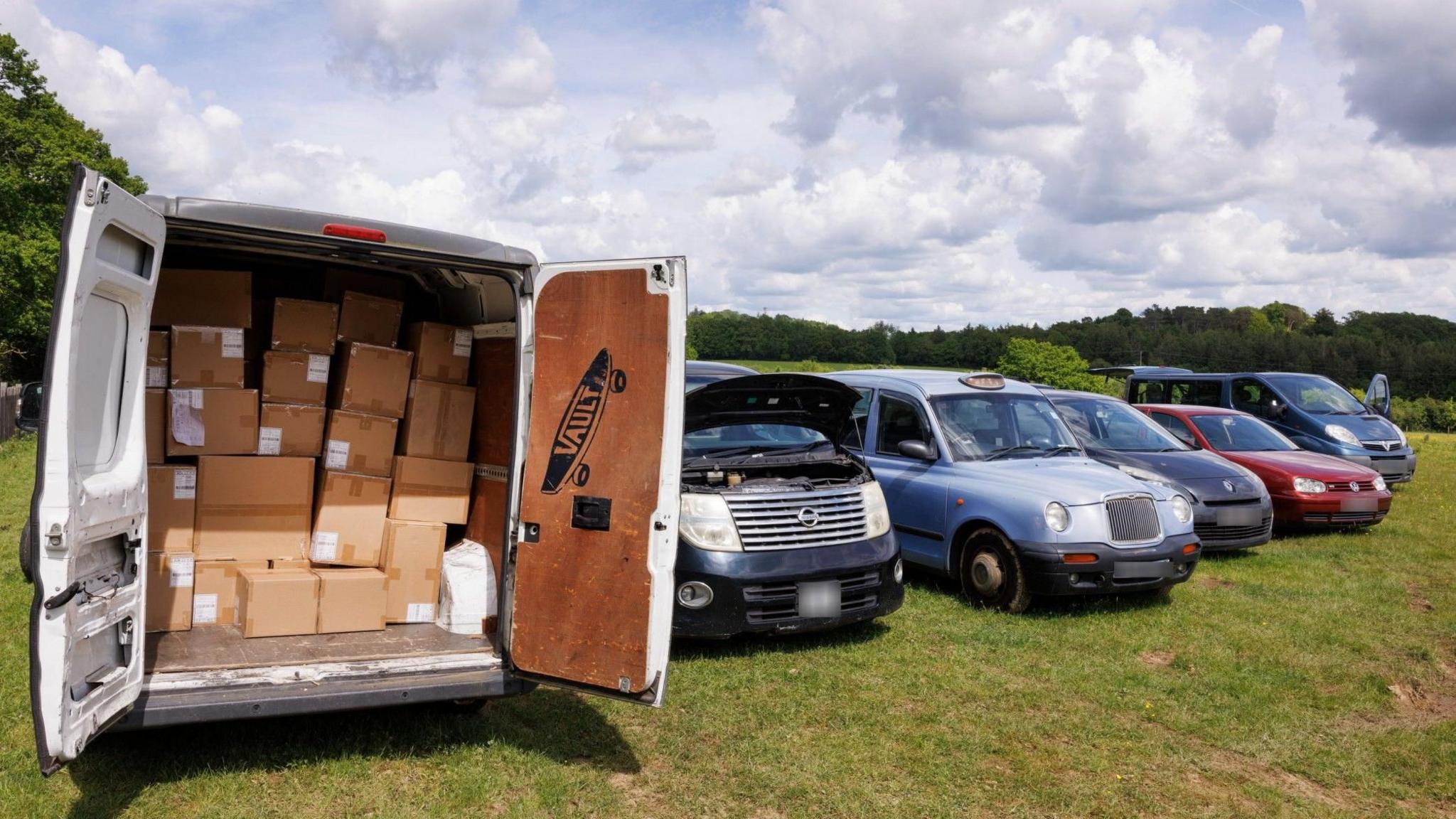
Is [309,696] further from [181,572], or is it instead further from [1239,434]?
[1239,434]

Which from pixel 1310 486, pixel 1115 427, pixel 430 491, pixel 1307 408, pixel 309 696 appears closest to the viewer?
pixel 309 696

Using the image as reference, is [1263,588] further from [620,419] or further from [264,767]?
[264,767]

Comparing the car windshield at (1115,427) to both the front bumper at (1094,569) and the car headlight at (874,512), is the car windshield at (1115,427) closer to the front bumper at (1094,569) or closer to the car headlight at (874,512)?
the front bumper at (1094,569)

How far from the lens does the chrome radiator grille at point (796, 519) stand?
6367 millimetres

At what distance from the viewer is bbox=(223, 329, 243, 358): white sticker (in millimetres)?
5375

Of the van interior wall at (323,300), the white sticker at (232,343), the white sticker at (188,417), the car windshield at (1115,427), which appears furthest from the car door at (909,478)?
the white sticker at (188,417)

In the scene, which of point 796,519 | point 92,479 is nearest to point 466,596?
point 796,519

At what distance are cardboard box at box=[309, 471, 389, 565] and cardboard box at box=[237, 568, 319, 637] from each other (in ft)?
1.08

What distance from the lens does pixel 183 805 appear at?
4.12 m

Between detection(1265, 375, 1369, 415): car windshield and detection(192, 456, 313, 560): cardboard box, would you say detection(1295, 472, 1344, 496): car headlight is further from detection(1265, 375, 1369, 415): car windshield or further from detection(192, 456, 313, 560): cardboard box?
detection(192, 456, 313, 560): cardboard box

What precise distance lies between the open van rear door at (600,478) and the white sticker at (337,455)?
1475 millimetres

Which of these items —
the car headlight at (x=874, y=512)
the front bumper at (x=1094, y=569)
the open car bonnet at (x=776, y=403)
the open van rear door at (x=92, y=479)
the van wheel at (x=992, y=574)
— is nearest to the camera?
the open van rear door at (x=92, y=479)

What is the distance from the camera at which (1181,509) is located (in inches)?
317

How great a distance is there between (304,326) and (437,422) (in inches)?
35.5
